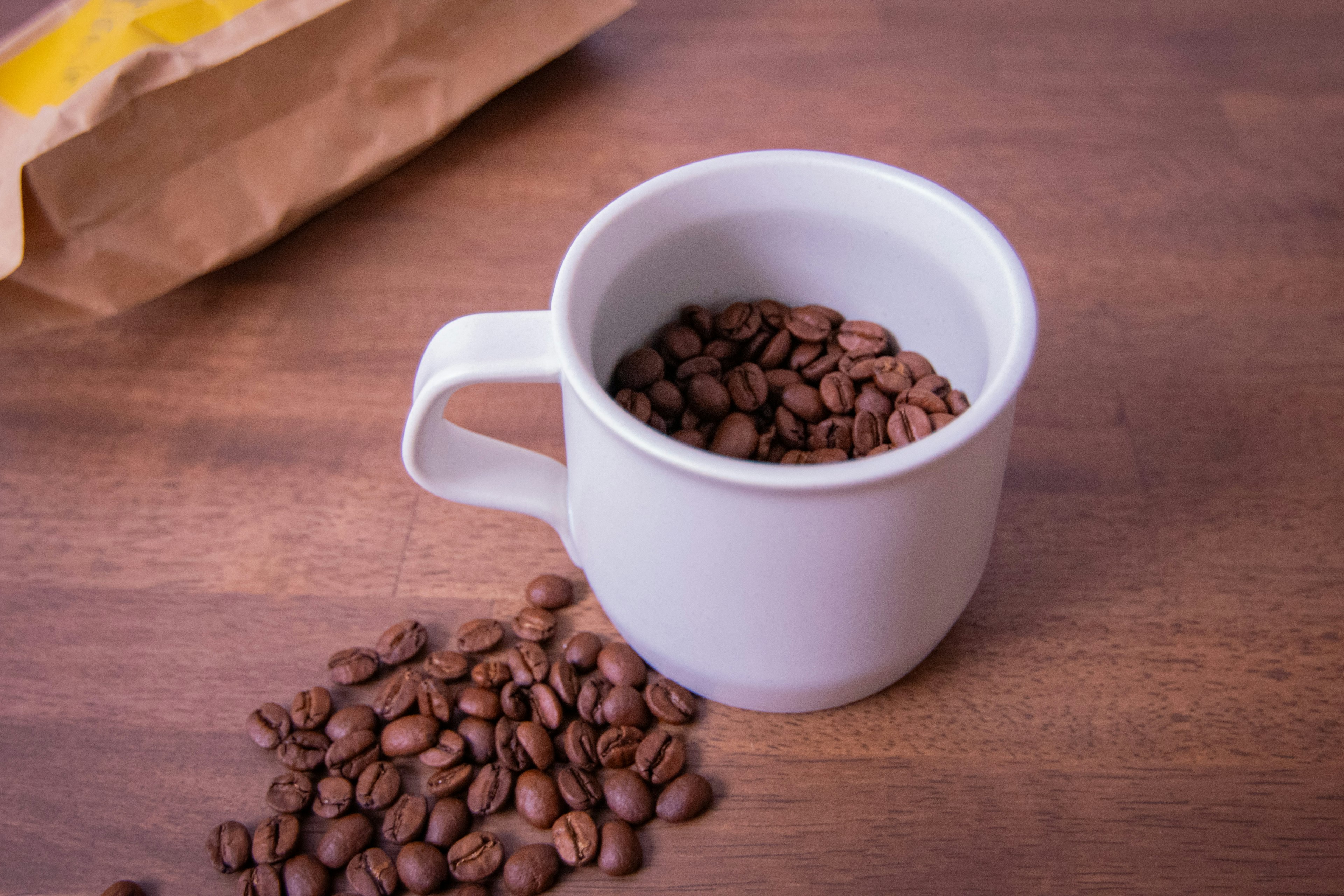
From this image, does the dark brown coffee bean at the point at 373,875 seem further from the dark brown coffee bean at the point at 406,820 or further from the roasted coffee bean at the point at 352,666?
the roasted coffee bean at the point at 352,666

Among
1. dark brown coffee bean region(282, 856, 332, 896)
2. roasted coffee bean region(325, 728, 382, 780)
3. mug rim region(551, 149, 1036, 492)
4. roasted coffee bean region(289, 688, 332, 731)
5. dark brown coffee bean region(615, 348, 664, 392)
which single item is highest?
mug rim region(551, 149, 1036, 492)

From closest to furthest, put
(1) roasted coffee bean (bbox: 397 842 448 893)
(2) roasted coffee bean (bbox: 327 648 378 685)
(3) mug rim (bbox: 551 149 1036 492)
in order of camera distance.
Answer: (3) mug rim (bbox: 551 149 1036 492) → (1) roasted coffee bean (bbox: 397 842 448 893) → (2) roasted coffee bean (bbox: 327 648 378 685)

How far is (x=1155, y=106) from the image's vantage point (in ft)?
4.20

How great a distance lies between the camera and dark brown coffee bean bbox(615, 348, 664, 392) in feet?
2.55

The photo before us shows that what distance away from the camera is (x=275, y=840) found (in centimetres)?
→ 74

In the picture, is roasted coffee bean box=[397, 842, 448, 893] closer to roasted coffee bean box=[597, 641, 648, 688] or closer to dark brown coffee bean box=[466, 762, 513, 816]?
dark brown coffee bean box=[466, 762, 513, 816]

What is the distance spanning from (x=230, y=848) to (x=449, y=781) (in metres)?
0.16

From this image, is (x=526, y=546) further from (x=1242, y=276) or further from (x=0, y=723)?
(x=1242, y=276)

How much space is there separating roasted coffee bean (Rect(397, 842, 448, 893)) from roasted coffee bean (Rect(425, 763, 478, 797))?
43 mm

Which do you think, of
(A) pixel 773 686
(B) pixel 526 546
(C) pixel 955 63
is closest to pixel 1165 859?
(A) pixel 773 686

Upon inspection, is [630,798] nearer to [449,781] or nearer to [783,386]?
[449,781]

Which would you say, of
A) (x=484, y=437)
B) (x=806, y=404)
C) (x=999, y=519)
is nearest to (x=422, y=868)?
(x=484, y=437)

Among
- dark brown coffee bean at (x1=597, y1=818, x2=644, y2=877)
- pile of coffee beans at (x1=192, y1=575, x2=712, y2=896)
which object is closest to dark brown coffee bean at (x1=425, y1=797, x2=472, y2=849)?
pile of coffee beans at (x1=192, y1=575, x2=712, y2=896)

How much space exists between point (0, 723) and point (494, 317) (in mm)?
528
